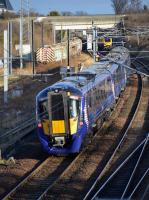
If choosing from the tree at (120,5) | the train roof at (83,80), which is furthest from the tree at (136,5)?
the train roof at (83,80)

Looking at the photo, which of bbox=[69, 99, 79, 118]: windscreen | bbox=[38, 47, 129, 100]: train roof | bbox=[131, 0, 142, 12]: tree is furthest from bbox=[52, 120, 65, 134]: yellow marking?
bbox=[131, 0, 142, 12]: tree

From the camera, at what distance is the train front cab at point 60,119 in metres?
20.6

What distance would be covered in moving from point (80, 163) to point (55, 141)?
1253 mm

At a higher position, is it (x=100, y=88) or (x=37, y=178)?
(x=100, y=88)

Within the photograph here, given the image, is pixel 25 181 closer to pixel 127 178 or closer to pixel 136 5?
pixel 127 178

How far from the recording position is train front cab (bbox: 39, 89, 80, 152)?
67.7 feet

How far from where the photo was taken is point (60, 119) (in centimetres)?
2064

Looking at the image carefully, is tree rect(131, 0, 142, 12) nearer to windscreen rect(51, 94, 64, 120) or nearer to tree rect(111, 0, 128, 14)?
tree rect(111, 0, 128, 14)

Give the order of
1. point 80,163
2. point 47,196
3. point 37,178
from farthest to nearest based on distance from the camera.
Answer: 1. point 80,163
2. point 37,178
3. point 47,196

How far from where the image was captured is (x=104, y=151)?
73.0 feet

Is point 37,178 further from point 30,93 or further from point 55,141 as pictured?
point 30,93

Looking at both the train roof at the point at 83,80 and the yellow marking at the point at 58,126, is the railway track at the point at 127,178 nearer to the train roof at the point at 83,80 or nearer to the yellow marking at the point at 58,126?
the yellow marking at the point at 58,126

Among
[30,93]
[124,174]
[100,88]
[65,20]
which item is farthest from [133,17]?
[124,174]

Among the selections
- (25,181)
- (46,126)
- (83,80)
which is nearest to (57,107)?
(46,126)
